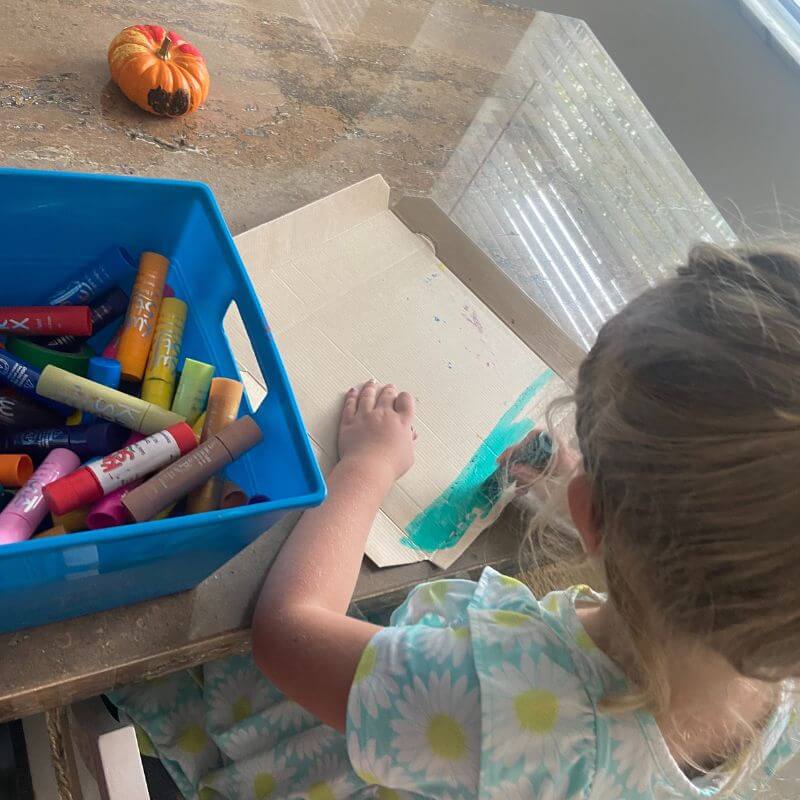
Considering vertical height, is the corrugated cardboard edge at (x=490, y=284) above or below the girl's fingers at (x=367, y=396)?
above

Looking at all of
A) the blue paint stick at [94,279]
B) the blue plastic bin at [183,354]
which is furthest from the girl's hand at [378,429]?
the blue paint stick at [94,279]

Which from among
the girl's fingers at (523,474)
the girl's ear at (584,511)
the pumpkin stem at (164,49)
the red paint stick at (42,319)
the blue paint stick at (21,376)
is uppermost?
the girl's ear at (584,511)

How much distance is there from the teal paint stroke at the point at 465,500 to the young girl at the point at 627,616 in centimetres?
4

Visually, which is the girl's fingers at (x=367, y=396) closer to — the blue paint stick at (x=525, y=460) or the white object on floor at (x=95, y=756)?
the blue paint stick at (x=525, y=460)

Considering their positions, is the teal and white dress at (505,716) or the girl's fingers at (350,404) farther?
the girl's fingers at (350,404)

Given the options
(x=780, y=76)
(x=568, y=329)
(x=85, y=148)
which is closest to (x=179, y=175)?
(x=85, y=148)

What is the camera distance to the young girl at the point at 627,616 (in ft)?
1.37

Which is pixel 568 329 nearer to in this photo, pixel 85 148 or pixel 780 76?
pixel 85 148

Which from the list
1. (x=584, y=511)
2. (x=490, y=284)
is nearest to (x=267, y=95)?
(x=490, y=284)

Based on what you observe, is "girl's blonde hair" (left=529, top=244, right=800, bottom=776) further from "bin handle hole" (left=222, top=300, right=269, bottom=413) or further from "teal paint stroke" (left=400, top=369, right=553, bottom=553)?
"bin handle hole" (left=222, top=300, right=269, bottom=413)

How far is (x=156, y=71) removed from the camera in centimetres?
81

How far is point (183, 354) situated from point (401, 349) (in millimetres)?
217

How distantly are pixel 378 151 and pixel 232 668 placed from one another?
61 centimetres

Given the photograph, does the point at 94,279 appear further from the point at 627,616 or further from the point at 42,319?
the point at 627,616
